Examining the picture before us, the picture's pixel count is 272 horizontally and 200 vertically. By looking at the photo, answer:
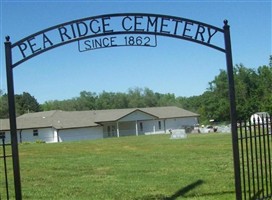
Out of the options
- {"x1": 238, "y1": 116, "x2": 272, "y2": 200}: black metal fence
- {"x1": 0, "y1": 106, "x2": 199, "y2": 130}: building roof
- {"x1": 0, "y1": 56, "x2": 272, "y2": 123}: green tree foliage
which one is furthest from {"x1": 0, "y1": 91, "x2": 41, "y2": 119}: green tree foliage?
{"x1": 238, "y1": 116, "x2": 272, "y2": 200}: black metal fence

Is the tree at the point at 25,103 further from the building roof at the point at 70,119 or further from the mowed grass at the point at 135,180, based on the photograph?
the mowed grass at the point at 135,180

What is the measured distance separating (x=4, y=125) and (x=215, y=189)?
54.9 meters

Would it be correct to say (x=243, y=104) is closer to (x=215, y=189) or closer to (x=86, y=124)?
(x=86, y=124)

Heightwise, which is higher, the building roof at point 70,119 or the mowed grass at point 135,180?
the building roof at point 70,119

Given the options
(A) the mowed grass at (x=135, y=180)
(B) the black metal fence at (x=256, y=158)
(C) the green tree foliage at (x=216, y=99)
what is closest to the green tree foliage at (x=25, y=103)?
(C) the green tree foliage at (x=216, y=99)

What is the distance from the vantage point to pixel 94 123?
216 feet

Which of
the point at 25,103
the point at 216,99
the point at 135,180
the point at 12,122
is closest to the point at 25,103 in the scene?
the point at 25,103

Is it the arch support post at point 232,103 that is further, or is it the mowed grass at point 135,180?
the mowed grass at point 135,180

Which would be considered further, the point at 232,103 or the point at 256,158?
the point at 232,103

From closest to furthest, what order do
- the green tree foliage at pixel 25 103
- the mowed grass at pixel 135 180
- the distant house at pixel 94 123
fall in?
the mowed grass at pixel 135 180, the distant house at pixel 94 123, the green tree foliage at pixel 25 103

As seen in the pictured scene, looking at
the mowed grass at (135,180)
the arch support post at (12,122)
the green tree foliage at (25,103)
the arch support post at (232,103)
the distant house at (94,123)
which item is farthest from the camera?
the green tree foliage at (25,103)

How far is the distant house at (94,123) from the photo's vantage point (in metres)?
60.7

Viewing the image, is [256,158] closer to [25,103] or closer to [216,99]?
[216,99]

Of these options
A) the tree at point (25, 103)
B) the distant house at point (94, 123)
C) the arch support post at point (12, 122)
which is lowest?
the distant house at point (94, 123)
